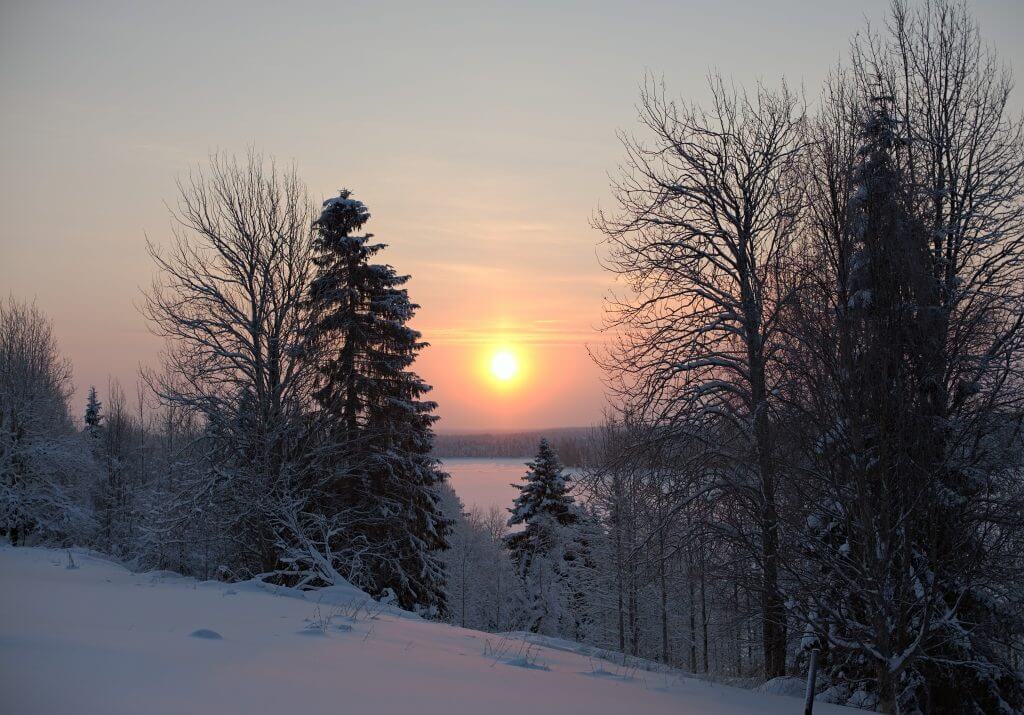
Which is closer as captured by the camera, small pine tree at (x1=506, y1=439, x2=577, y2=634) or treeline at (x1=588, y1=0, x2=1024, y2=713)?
treeline at (x1=588, y1=0, x2=1024, y2=713)

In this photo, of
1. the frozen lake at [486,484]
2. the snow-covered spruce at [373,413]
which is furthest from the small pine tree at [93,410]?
the snow-covered spruce at [373,413]

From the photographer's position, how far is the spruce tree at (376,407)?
66.9ft

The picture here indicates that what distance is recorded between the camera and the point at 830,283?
8.19 metres

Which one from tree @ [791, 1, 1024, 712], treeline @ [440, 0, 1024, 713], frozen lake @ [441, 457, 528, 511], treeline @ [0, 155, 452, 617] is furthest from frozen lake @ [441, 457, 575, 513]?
tree @ [791, 1, 1024, 712]

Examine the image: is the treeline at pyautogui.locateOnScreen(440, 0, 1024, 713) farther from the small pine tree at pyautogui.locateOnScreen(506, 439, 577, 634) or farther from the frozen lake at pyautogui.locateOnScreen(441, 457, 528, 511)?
the frozen lake at pyautogui.locateOnScreen(441, 457, 528, 511)

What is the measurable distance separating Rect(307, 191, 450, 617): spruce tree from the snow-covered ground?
1132 centimetres

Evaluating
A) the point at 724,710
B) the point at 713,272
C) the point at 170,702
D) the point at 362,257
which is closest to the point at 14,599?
the point at 170,702

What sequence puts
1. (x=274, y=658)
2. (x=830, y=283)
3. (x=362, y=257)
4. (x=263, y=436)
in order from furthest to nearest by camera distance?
(x=362, y=257)
(x=263, y=436)
(x=830, y=283)
(x=274, y=658)

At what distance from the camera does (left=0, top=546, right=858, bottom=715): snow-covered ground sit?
405 centimetres

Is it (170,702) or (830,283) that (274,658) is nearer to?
(170,702)

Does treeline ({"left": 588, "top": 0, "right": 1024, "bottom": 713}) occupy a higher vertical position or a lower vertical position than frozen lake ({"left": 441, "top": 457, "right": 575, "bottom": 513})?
higher

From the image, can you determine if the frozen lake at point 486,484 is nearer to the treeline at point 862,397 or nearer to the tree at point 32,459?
the tree at point 32,459

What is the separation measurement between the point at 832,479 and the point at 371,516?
14.9 meters

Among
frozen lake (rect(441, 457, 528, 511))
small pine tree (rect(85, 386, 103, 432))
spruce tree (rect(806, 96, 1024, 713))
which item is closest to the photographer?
spruce tree (rect(806, 96, 1024, 713))
